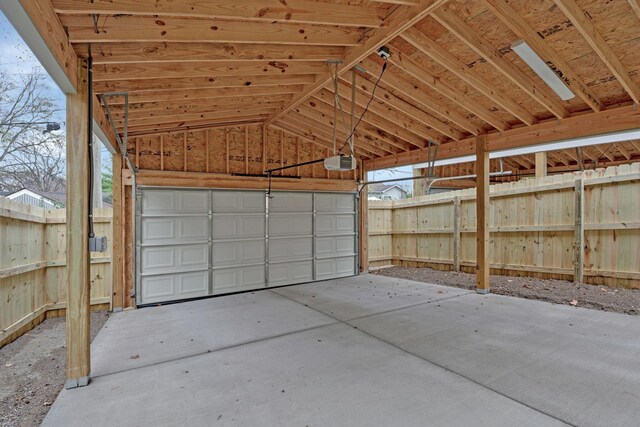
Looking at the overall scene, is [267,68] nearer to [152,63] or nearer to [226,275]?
[152,63]

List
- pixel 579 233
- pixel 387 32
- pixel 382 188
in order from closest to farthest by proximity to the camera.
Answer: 1. pixel 387 32
2. pixel 579 233
3. pixel 382 188

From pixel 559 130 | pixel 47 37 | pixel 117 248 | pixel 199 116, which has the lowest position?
pixel 117 248

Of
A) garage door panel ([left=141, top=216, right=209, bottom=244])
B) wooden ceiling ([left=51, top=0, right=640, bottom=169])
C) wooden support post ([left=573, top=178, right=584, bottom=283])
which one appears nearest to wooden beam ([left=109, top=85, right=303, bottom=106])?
wooden ceiling ([left=51, top=0, right=640, bottom=169])

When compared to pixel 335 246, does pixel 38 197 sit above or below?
above

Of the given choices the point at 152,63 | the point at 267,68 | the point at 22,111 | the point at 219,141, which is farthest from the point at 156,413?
the point at 22,111

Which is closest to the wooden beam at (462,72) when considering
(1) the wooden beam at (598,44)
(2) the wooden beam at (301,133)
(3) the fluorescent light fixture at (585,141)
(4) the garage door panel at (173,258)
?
(3) the fluorescent light fixture at (585,141)

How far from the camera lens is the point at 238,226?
21.9 ft

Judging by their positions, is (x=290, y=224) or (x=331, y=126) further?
(x=290, y=224)

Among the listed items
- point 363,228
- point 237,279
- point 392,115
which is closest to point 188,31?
point 392,115

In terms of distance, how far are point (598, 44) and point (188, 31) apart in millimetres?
4018

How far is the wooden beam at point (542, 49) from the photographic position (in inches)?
127

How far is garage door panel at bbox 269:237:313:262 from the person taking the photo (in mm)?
7039

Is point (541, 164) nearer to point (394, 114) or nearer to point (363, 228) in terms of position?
point (363, 228)

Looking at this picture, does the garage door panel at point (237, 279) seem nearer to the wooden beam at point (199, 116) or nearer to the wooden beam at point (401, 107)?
the wooden beam at point (199, 116)
